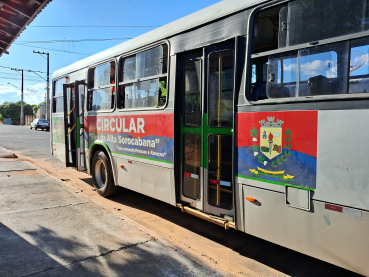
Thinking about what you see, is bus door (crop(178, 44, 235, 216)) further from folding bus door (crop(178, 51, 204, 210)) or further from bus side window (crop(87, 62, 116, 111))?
bus side window (crop(87, 62, 116, 111))

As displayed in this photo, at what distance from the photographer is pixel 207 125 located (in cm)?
405

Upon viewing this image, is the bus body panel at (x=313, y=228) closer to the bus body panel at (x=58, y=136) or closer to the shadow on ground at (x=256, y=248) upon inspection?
the shadow on ground at (x=256, y=248)

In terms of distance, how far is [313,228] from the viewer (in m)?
2.87

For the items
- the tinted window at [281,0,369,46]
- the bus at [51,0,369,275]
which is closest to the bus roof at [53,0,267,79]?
the bus at [51,0,369,275]

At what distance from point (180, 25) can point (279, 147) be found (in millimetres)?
2537

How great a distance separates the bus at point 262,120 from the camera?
8.66 ft

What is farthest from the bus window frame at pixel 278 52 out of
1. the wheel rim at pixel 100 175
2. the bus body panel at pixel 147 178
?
the wheel rim at pixel 100 175

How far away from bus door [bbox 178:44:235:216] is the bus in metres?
0.02

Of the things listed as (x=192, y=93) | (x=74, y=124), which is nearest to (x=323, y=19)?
(x=192, y=93)

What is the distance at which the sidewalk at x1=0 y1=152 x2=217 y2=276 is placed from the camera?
11.2 ft

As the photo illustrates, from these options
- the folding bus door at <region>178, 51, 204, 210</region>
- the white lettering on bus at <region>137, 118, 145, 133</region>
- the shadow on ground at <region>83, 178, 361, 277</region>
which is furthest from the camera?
the white lettering on bus at <region>137, 118, 145, 133</region>

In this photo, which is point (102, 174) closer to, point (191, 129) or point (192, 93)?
point (191, 129)

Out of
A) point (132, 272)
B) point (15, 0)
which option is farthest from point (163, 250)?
point (15, 0)

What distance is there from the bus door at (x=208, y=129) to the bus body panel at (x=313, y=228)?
1.62 ft
